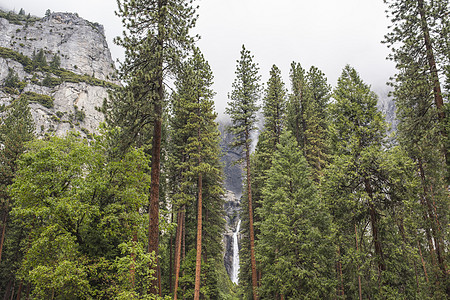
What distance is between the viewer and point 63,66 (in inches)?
3563

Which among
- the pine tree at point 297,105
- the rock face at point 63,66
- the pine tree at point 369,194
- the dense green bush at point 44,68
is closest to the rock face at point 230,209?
the pine tree at point 297,105

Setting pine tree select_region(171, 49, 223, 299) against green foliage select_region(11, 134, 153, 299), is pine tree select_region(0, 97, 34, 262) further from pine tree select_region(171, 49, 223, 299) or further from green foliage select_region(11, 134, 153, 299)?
pine tree select_region(171, 49, 223, 299)

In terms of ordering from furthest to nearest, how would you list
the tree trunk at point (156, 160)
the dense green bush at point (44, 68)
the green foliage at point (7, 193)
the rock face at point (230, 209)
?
the dense green bush at point (44, 68) < the rock face at point (230, 209) < the green foliage at point (7, 193) < the tree trunk at point (156, 160)

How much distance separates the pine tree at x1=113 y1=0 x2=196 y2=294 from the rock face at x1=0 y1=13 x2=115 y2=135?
3689 cm

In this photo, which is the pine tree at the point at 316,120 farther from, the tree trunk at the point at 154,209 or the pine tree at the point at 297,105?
the tree trunk at the point at 154,209

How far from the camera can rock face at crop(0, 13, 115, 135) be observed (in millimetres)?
62062

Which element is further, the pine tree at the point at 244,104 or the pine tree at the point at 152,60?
the pine tree at the point at 244,104

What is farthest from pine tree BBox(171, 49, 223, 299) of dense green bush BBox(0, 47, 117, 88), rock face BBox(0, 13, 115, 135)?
dense green bush BBox(0, 47, 117, 88)

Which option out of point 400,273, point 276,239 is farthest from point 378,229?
point 276,239

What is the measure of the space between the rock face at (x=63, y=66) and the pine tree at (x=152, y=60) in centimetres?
3689

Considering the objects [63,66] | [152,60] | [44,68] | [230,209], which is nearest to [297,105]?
[152,60]

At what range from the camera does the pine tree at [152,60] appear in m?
8.50

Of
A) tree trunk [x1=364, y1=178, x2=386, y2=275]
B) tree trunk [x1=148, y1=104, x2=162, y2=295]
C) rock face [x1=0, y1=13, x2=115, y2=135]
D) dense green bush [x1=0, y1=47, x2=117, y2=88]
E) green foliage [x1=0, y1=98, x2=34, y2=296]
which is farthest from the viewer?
dense green bush [x1=0, y1=47, x2=117, y2=88]

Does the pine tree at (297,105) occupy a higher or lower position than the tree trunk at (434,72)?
higher
